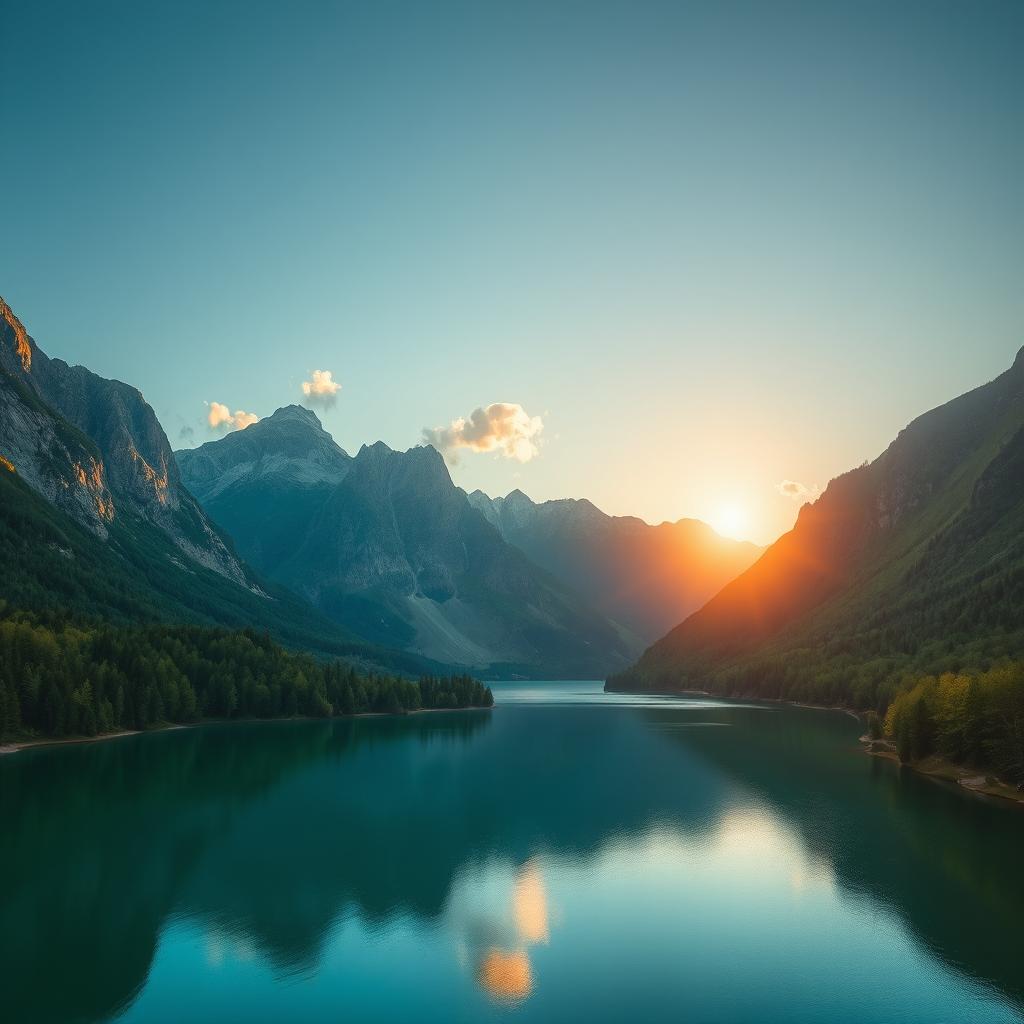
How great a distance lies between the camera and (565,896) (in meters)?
55.6

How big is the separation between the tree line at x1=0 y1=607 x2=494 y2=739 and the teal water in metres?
23.7

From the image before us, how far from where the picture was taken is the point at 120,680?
150 metres

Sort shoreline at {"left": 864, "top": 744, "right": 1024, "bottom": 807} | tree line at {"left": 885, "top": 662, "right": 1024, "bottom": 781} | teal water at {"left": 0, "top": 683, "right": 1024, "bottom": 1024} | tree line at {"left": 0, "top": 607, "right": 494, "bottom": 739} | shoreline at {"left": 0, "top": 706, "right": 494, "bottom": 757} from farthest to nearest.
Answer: tree line at {"left": 0, "top": 607, "right": 494, "bottom": 739}
shoreline at {"left": 0, "top": 706, "right": 494, "bottom": 757}
tree line at {"left": 885, "top": 662, "right": 1024, "bottom": 781}
shoreline at {"left": 864, "top": 744, "right": 1024, "bottom": 807}
teal water at {"left": 0, "top": 683, "right": 1024, "bottom": 1024}

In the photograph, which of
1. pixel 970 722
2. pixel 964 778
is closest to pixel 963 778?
pixel 964 778

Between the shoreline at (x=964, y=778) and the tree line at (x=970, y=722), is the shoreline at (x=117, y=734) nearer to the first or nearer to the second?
the shoreline at (x=964, y=778)

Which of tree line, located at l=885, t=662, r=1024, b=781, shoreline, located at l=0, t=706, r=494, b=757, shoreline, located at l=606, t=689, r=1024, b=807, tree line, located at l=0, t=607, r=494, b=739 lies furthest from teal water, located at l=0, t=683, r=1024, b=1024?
tree line, located at l=0, t=607, r=494, b=739

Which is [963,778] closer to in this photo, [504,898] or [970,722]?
[970,722]

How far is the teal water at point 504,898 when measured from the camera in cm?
3869

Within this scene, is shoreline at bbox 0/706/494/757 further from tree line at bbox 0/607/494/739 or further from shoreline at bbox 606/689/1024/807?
shoreline at bbox 606/689/1024/807

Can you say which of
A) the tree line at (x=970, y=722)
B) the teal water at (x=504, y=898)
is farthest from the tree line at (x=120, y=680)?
the tree line at (x=970, y=722)

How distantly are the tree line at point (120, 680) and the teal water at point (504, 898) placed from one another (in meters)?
23.7

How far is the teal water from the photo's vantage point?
3869 centimetres

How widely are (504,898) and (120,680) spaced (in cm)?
11721

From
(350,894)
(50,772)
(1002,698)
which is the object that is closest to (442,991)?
(350,894)
